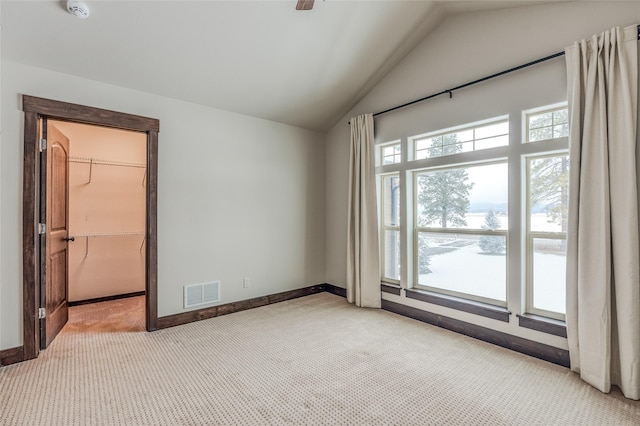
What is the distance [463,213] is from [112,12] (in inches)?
144

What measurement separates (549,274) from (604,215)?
0.73m

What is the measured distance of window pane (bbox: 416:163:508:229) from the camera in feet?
9.91

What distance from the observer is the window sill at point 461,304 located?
112 inches

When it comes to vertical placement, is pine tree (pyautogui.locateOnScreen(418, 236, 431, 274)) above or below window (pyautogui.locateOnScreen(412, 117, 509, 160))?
below

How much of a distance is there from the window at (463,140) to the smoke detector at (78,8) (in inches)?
129

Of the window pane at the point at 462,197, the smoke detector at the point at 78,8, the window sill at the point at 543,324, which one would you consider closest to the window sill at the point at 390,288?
the window pane at the point at 462,197

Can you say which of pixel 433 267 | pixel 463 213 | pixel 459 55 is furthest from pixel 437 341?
pixel 459 55

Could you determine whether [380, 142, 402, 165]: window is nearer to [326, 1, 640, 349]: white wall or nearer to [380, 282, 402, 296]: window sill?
[326, 1, 640, 349]: white wall

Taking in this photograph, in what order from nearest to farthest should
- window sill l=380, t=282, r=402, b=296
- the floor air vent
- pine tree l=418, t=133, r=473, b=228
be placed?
pine tree l=418, t=133, r=473, b=228 < the floor air vent < window sill l=380, t=282, r=402, b=296

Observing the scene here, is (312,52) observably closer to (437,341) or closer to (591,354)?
(437,341)

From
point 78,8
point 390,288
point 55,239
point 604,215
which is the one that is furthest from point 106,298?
point 604,215

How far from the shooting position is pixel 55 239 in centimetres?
304

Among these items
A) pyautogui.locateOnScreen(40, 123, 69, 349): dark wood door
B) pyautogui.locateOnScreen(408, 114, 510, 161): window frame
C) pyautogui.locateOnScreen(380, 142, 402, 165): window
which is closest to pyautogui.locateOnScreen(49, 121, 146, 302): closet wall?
pyautogui.locateOnScreen(40, 123, 69, 349): dark wood door

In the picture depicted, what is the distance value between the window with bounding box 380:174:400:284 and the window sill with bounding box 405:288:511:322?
42cm
